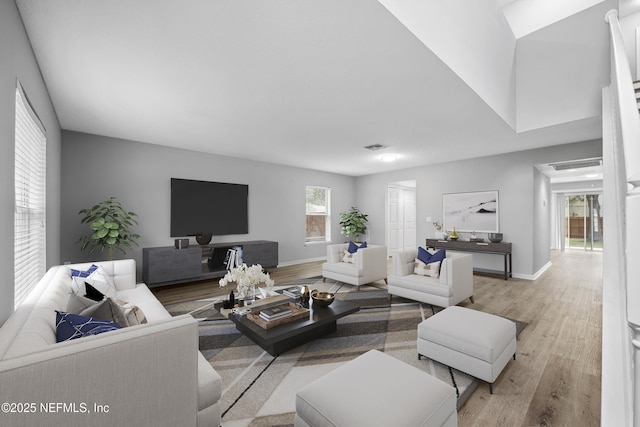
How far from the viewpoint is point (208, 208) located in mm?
5504

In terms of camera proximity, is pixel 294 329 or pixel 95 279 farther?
pixel 95 279

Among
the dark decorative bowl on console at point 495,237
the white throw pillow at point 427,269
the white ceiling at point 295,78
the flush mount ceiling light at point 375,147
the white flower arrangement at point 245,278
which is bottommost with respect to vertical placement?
the white throw pillow at point 427,269

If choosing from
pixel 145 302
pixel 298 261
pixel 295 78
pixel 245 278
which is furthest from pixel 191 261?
pixel 295 78

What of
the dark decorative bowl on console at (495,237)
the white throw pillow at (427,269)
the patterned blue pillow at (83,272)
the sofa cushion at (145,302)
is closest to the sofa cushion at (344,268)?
the white throw pillow at (427,269)

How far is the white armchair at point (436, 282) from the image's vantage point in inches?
134

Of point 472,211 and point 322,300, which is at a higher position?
point 472,211

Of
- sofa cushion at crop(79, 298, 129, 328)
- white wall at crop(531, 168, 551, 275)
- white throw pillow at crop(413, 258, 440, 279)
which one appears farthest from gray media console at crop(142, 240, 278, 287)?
white wall at crop(531, 168, 551, 275)

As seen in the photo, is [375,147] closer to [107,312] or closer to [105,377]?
[107,312]

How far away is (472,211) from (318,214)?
3.74 metres

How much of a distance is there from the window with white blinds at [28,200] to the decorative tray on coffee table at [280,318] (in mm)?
1643

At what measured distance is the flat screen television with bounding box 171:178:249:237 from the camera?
518 cm

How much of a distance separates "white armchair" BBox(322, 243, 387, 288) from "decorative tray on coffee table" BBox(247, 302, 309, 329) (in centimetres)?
182

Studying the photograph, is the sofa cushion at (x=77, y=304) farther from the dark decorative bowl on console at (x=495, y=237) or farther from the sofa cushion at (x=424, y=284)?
the dark decorative bowl on console at (x=495, y=237)

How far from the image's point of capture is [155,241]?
4.93 metres
